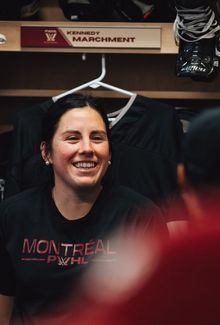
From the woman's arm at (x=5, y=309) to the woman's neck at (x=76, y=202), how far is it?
26cm

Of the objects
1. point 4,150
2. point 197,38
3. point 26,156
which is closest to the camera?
point 197,38

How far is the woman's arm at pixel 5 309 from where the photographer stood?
150 cm

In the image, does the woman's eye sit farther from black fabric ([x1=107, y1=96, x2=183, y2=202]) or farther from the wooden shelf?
the wooden shelf

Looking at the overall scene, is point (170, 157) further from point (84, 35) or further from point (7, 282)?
point (7, 282)

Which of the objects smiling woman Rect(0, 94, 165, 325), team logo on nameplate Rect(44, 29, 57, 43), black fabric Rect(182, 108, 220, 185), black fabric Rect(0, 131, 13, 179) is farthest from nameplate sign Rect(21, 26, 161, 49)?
black fabric Rect(182, 108, 220, 185)

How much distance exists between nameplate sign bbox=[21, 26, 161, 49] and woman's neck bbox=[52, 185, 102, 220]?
67 cm

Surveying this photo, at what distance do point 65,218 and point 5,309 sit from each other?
0.91 feet

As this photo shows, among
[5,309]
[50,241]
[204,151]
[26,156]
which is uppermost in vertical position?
[204,151]

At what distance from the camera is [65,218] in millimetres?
1457

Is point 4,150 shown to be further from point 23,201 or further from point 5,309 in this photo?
point 5,309

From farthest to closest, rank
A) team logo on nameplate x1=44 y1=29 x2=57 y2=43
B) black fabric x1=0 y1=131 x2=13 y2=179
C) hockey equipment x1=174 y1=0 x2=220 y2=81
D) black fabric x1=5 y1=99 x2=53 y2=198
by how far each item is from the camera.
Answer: black fabric x1=0 y1=131 x2=13 y2=179 < team logo on nameplate x1=44 y1=29 x2=57 y2=43 < black fabric x1=5 y1=99 x2=53 y2=198 < hockey equipment x1=174 y1=0 x2=220 y2=81

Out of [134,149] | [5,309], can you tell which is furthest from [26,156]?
[5,309]

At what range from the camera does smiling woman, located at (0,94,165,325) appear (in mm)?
Result: 1407

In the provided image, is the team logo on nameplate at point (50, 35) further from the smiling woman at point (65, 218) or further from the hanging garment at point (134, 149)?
the smiling woman at point (65, 218)
